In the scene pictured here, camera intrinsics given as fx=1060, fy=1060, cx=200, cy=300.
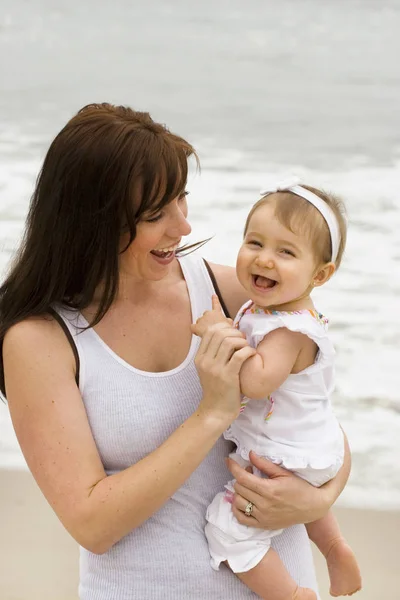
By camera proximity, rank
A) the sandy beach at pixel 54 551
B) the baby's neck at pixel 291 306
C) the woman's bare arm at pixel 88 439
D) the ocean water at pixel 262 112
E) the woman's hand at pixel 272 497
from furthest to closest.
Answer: the ocean water at pixel 262 112 < the sandy beach at pixel 54 551 < the baby's neck at pixel 291 306 < the woman's hand at pixel 272 497 < the woman's bare arm at pixel 88 439

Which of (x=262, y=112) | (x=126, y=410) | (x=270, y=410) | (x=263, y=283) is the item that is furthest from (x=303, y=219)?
(x=262, y=112)

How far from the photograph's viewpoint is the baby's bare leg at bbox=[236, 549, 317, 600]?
203cm

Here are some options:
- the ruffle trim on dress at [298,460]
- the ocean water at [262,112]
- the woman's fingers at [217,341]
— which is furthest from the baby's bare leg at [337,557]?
the ocean water at [262,112]

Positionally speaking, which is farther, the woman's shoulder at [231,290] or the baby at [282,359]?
the woman's shoulder at [231,290]

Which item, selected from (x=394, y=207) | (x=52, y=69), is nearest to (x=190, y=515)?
(x=394, y=207)

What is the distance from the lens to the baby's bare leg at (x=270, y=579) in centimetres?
203

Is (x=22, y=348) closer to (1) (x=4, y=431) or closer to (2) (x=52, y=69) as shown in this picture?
(1) (x=4, y=431)

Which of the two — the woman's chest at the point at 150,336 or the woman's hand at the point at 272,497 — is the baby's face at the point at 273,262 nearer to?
the woman's chest at the point at 150,336

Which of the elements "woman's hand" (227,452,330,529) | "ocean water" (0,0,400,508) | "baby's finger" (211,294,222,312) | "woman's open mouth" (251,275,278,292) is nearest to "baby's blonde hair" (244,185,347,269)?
"woman's open mouth" (251,275,278,292)

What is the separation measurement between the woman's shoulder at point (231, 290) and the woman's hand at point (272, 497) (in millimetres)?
361

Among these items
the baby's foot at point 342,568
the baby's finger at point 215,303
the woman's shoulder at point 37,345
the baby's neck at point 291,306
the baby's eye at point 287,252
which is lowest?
the baby's foot at point 342,568

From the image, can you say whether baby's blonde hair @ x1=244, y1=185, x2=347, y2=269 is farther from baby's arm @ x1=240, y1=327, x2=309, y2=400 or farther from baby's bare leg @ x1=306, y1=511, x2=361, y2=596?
baby's bare leg @ x1=306, y1=511, x2=361, y2=596

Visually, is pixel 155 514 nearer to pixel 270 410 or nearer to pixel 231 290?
pixel 270 410

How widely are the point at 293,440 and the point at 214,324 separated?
0.28 metres
